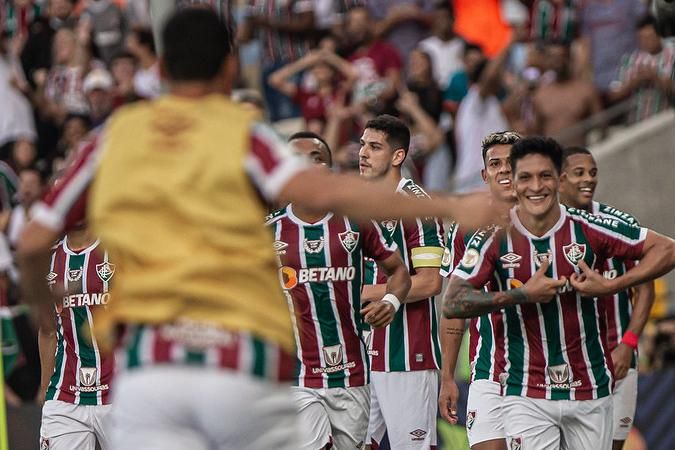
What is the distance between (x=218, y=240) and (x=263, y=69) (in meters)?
16.1

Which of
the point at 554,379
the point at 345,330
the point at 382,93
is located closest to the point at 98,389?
the point at 345,330

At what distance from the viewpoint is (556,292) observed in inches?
360

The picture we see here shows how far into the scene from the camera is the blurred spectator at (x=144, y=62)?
2070cm

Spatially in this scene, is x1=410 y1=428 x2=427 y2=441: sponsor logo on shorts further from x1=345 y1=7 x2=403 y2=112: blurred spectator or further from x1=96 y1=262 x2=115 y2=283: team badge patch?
x1=345 y1=7 x2=403 y2=112: blurred spectator

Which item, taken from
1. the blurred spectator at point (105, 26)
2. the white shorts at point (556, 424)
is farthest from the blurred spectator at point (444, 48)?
the white shorts at point (556, 424)

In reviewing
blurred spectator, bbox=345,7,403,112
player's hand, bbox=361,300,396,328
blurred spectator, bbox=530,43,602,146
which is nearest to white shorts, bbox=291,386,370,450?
player's hand, bbox=361,300,396,328

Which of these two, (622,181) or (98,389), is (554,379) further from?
(622,181)

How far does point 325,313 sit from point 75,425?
1.94m

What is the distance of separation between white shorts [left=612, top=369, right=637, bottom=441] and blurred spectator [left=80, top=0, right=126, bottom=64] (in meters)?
12.2

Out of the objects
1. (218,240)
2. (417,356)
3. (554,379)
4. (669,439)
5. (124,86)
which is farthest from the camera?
(124,86)

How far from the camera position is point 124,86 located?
2073cm

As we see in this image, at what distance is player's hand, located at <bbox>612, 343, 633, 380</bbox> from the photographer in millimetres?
11352

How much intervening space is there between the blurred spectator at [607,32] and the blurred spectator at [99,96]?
6437mm

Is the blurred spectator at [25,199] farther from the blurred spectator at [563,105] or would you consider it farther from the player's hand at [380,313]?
the player's hand at [380,313]
